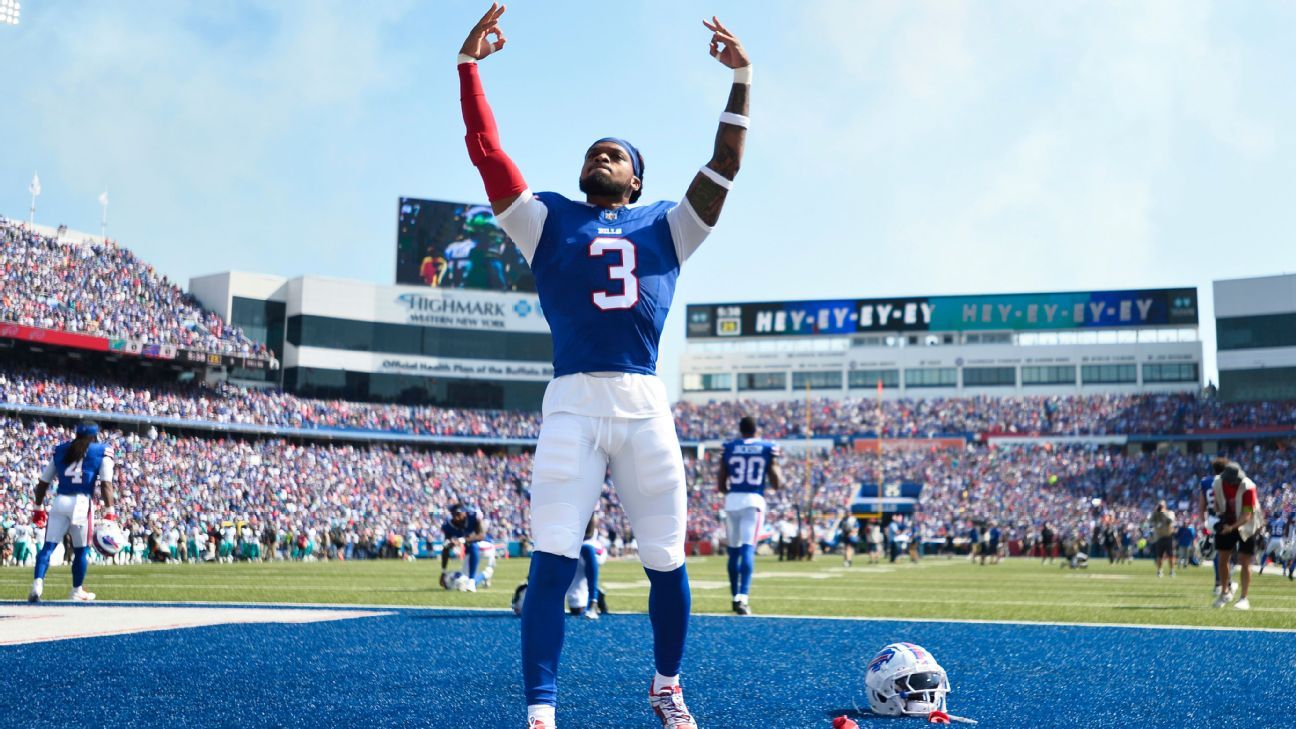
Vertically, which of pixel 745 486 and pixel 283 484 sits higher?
pixel 745 486

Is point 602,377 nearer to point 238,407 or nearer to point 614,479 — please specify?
point 614,479

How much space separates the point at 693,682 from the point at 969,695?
144 centimetres

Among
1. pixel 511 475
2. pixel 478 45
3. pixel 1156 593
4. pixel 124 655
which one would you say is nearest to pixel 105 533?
pixel 124 655

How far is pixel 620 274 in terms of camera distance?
13.5 feet

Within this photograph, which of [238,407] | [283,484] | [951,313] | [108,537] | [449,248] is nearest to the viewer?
[108,537]

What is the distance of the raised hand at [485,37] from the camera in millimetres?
4305

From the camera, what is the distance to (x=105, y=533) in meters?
11.6

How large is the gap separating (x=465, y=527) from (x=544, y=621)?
12.9 m

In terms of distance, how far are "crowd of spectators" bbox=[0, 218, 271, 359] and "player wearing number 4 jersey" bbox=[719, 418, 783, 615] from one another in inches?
1459

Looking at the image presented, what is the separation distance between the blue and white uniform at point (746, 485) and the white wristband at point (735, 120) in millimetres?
7632

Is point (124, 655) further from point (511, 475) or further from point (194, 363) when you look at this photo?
point (511, 475)

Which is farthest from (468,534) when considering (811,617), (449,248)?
(449,248)

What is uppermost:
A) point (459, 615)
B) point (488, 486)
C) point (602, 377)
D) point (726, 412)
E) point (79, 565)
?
point (726, 412)

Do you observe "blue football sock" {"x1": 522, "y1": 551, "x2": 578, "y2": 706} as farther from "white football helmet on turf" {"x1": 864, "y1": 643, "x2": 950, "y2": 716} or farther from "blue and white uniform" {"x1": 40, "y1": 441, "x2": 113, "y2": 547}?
"blue and white uniform" {"x1": 40, "y1": 441, "x2": 113, "y2": 547}
